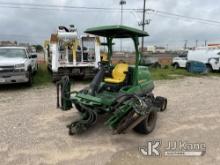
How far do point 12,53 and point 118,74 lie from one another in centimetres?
632

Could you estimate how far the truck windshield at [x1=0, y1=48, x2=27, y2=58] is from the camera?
31.8 feet

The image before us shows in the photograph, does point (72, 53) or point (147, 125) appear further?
point (72, 53)

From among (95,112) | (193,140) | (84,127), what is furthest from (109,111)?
(193,140)

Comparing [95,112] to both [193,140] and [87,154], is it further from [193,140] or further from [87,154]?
[193,140]

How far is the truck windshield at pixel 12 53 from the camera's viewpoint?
31.8ft

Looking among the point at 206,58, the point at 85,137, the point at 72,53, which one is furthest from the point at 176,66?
the point at 85,137

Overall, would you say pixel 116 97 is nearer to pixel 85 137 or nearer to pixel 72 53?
pixel 85 137

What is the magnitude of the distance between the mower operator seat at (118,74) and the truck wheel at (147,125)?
1.15m

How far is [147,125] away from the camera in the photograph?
4.66 m

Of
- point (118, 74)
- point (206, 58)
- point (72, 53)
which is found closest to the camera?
point (118, 74)

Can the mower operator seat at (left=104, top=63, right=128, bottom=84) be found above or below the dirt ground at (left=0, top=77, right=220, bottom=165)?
above

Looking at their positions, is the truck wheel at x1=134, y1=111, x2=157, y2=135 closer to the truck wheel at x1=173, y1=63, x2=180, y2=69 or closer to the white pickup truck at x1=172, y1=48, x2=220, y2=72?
the white pickup truck at x1=172, y1=48, x2=220, y2=72

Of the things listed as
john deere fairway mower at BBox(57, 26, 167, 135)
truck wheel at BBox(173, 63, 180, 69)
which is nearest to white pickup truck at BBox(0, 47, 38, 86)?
john deere fairway mower at BBox(57, 26, 167, 135)

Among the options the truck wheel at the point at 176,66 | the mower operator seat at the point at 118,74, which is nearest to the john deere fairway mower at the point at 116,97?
the mower operator seat at the point at 118,74
